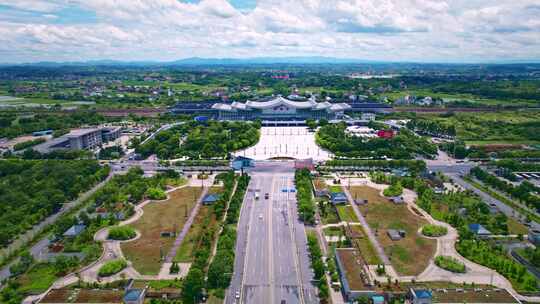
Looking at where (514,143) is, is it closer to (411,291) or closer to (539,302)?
(539,302)

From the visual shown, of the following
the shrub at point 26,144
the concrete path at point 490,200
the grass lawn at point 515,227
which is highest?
the shrub at point 26,144

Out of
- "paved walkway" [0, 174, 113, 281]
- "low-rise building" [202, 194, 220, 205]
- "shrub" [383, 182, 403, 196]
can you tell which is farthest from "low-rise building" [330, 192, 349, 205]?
"paved walkway" [0, 174, 113, 281]

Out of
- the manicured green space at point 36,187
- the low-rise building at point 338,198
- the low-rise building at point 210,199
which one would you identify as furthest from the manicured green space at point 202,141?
the low-rise building at point 338,198

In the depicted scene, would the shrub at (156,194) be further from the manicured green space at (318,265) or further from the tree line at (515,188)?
the tree line at (515,188)

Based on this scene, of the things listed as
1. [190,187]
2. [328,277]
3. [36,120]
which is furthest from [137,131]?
[328,277]

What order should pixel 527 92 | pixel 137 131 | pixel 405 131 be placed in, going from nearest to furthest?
pixel 405 131 < pixel 137 131 < pixel 527 92

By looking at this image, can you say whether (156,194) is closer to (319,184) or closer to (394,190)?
(319,184)

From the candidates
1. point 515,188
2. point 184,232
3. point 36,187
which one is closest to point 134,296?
point 184,232
